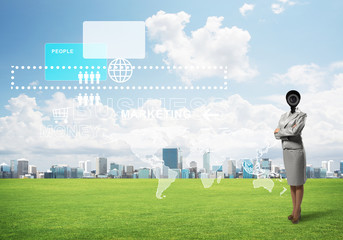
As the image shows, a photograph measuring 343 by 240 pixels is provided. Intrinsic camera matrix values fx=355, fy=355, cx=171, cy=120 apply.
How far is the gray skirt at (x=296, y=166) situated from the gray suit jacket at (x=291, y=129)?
0.15m

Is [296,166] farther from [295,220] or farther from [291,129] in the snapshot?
[295,220]

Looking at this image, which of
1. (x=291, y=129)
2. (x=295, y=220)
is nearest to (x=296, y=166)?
(x=291, y=129)

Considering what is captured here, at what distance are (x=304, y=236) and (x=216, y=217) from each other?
10.4 ft

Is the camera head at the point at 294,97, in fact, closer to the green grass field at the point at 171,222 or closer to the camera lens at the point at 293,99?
the camera lens at the point at 293,99

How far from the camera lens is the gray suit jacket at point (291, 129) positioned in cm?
884

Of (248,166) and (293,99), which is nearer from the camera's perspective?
(293,99)

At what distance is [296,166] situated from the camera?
903cm

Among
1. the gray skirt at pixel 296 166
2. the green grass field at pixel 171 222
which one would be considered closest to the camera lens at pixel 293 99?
the gray skirt at pixel 296 166

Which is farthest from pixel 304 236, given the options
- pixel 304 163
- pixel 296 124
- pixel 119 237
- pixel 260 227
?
pixel 119 237

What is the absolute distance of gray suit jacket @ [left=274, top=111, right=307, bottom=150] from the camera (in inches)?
348

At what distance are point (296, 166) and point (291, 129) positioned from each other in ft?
3.20

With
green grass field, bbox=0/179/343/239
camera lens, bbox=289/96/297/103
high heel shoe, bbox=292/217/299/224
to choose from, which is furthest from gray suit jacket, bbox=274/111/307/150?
green grass field, bbox=0/179/343/239

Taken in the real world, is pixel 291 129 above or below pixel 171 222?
above

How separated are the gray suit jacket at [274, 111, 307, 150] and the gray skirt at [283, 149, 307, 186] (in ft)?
0.50
